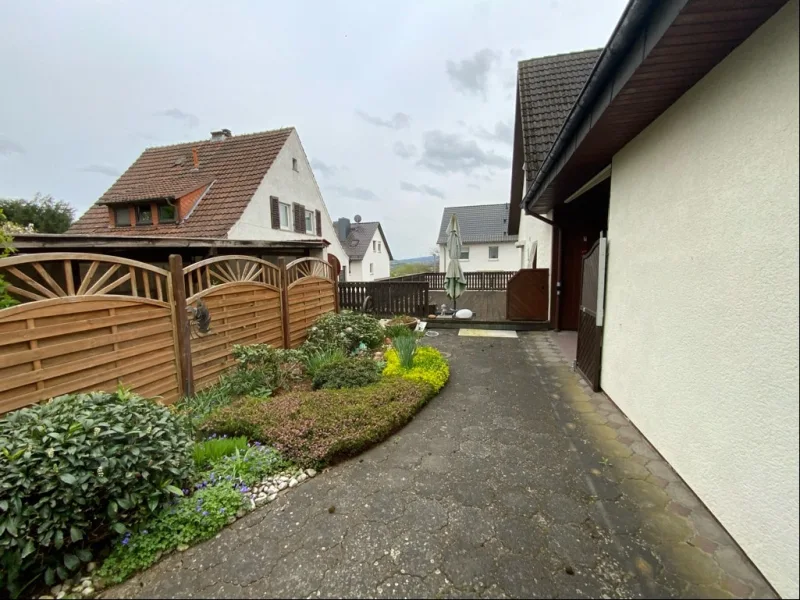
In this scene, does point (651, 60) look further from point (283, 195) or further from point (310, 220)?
point (310, 220)

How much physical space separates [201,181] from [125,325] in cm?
1167

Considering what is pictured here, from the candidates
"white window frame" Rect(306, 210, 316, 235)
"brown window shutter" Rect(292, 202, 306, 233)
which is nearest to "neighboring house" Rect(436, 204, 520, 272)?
"white window frame" Rect(306, 210, 316, 235)

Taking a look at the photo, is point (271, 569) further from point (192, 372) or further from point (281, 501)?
point (192, 372)

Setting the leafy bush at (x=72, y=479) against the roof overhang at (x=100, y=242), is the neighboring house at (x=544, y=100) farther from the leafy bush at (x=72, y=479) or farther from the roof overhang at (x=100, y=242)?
the leafy bush at (x=72, y=479)

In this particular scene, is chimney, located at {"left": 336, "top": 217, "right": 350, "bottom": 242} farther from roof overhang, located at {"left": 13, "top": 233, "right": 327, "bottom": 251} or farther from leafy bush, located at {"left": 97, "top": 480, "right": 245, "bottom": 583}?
leafy bush, located at {"left": 97, "top": 480, "right": 245, "bottom": 583}

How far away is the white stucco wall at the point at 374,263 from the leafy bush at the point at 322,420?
22181 mm

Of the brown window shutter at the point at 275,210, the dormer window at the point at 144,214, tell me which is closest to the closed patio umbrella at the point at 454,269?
the brown window shutter at the point at 275,210

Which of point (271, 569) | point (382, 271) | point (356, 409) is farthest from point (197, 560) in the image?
point (382, 271)

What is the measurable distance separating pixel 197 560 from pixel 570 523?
2293 mm

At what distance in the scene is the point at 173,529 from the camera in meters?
2.04

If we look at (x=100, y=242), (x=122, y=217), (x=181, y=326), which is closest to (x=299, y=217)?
(x=122, y=217)

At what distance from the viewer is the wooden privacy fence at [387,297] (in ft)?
30.1

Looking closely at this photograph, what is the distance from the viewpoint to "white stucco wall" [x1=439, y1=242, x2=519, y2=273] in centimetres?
2619

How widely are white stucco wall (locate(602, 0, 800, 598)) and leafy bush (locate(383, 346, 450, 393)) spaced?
2.24 m
